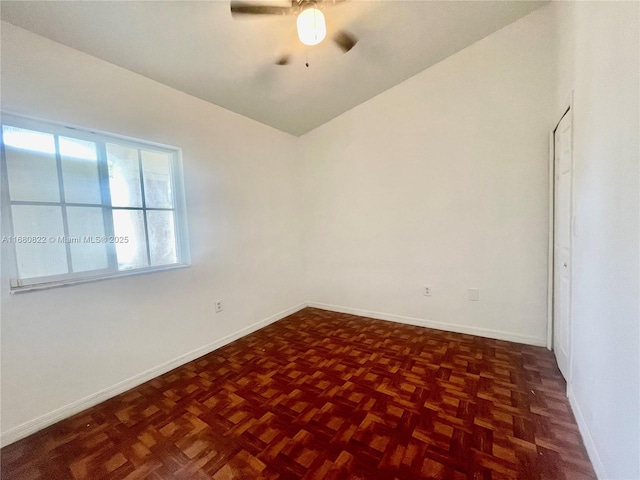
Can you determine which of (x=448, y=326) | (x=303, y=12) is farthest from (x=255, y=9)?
(x=448, y=326)

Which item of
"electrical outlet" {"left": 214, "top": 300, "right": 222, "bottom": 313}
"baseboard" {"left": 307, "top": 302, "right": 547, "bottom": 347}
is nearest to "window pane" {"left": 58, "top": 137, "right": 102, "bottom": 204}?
"electrical outlet" {"left": 214, "top": 300, "right": 222, "bottom": 313}

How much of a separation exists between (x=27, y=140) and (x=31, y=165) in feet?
0.51

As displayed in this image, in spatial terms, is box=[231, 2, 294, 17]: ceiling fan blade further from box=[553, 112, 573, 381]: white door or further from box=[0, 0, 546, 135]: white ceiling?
box=[553, 112, 573, 381]: white door

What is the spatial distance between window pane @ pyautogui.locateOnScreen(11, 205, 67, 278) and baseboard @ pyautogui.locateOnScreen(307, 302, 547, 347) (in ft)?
9.50

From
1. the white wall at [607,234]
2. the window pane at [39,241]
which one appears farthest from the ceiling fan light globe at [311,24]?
the window pane at [39,241]

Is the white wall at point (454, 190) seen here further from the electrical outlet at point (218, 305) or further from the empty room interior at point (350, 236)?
the electrical outlet at point (218, 305)

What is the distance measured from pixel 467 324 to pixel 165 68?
145 inches

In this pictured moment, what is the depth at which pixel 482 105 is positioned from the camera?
8.39 ft

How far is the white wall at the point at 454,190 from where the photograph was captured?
2.39m

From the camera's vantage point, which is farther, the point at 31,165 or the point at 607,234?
the point at 31,165

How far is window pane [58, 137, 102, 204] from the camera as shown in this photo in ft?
5.81

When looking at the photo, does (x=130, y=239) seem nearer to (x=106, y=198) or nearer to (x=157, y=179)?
(x=106, y=198)

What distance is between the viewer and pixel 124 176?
209 cm

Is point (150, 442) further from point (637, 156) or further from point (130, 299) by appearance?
point (637, 156)
